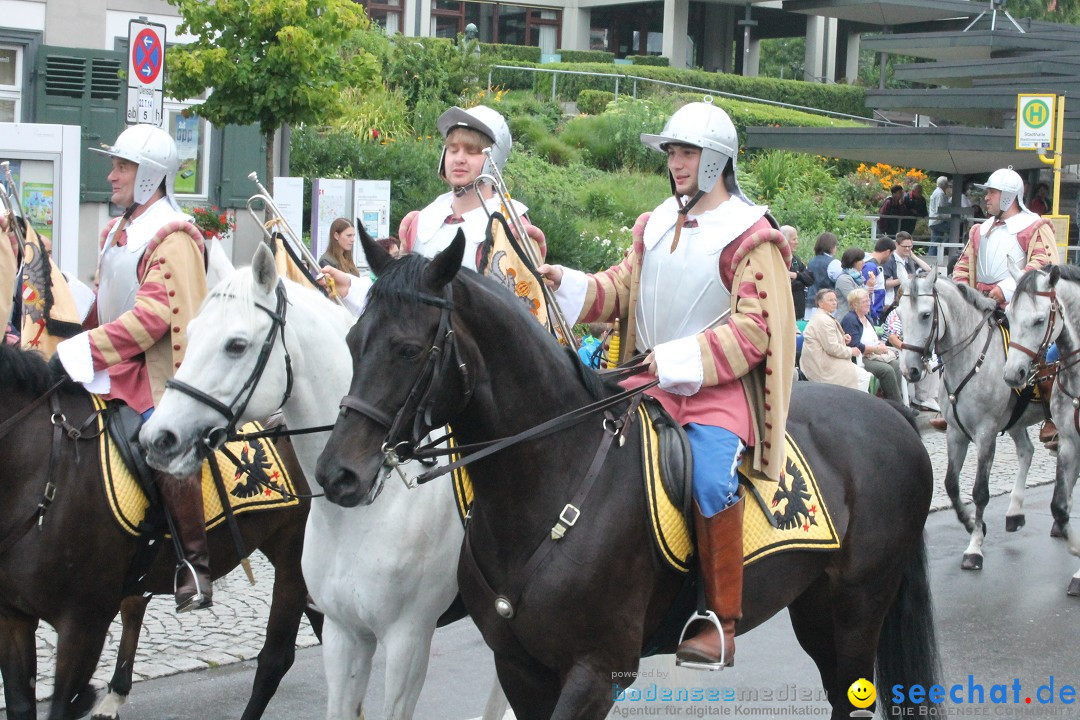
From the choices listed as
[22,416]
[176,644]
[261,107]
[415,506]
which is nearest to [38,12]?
[261,107]

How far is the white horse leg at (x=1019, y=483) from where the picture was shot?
9883 millimetres

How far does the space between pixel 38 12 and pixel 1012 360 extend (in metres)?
10.6

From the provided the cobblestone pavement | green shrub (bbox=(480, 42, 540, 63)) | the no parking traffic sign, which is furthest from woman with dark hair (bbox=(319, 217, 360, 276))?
green shrub (bbox=(480, 42, 540, 63))

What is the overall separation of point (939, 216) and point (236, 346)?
2092 centimetres

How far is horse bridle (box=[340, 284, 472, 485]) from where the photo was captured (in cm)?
345

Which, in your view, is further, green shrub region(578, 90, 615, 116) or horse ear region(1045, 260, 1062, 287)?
green shrub region(578, 90, 615, 116)

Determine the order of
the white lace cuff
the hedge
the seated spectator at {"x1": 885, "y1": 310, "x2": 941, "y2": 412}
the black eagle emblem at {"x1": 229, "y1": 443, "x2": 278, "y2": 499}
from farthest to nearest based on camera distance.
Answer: the hedge < the seated spectator at {"x1": 885, "y1": 310, "x2": 941, "y2": 412} < the black eagle emblem at {"x1": 229, "y1": 443, "x2": 278, "y2": 499} < the white lace cuff

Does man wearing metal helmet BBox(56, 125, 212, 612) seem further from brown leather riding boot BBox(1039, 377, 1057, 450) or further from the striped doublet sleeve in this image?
brown leather riding boot BBox(1039, 377, 1057, 450)

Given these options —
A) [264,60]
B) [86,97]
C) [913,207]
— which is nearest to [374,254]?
[264,60]

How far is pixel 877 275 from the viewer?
48.4 feet

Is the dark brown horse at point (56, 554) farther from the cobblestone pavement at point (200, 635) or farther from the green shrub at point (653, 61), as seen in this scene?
the green shrub at point (653, 61)

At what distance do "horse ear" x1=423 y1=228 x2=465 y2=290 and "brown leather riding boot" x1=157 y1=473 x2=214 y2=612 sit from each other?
76.3 inches

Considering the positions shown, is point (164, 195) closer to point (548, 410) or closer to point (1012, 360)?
point (548, 410)

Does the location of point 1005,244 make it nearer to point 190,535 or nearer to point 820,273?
point 820,273
